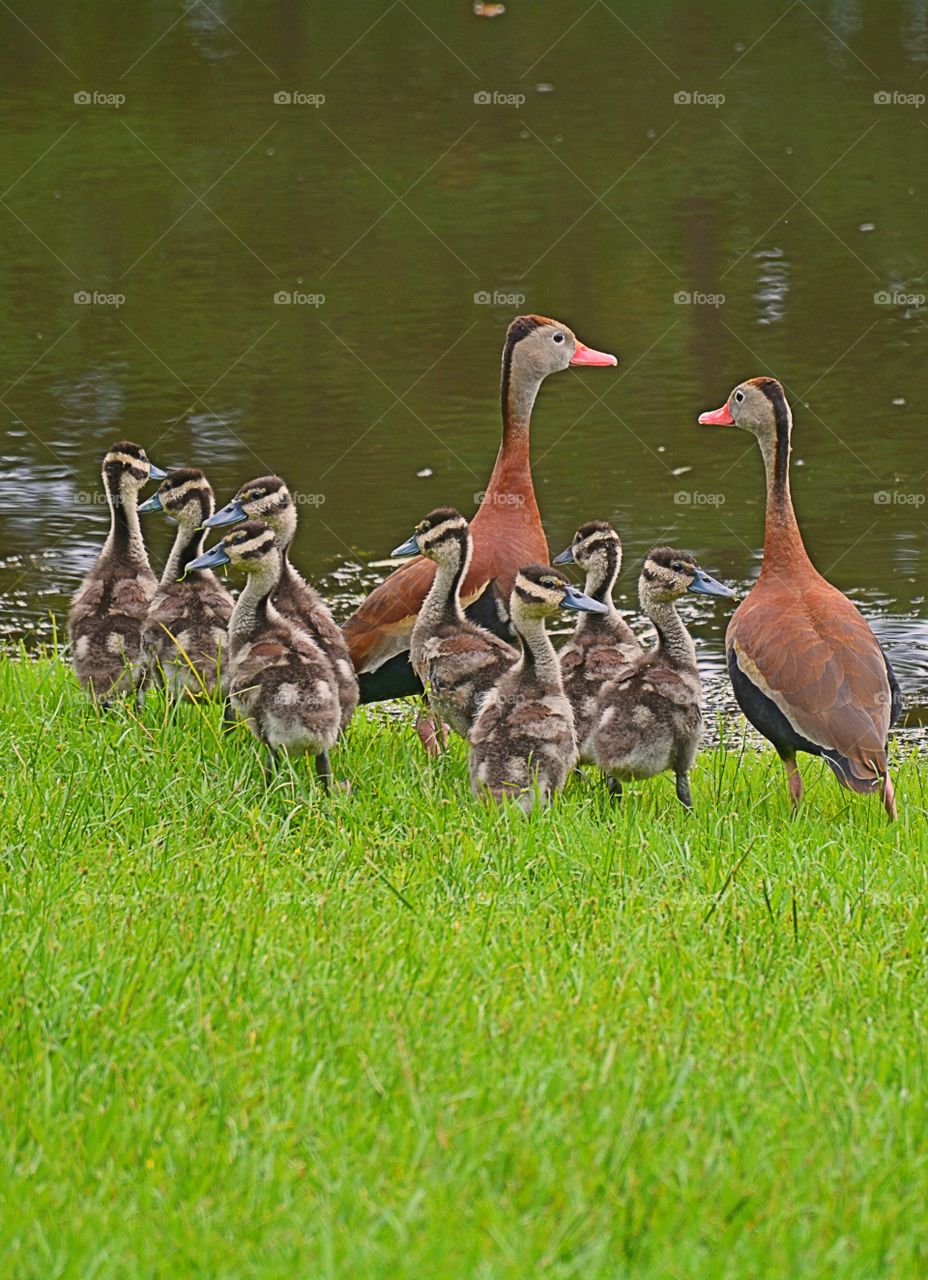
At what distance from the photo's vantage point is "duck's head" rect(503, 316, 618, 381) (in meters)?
7.29

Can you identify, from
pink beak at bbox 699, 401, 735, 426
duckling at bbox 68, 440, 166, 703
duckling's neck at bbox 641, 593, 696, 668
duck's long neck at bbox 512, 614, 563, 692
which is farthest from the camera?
pink beak at bbox 699, 401, 735, 426

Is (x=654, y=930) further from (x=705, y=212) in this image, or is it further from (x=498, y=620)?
(x=705, y=212)

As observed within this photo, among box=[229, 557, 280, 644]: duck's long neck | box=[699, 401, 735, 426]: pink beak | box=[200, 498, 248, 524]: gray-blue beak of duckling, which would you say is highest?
box=[699, 401, 735, 426]: pink beak

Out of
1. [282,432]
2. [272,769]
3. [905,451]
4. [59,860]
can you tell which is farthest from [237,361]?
[59,860]

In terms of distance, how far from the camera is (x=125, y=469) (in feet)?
22.6

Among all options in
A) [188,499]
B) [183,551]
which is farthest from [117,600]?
[188,499]

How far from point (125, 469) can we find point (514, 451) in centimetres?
147

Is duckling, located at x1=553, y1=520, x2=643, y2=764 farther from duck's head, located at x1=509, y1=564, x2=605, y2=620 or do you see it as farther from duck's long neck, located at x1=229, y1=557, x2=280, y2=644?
duck's long neck, located at x1=229, y1=557, x2=280, y2=644

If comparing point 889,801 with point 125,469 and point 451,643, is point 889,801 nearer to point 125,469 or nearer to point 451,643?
point 451,643

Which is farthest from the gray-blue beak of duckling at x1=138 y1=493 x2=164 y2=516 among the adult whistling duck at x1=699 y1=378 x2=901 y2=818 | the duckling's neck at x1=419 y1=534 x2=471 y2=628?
the adult whistling duck at x1=699 y1=378 x2=901 y2=818

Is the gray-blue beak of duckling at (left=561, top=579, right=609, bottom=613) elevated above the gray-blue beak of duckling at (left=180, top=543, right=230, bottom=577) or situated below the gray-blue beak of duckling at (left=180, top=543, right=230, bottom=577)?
below

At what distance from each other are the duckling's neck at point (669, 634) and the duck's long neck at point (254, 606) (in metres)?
1.25

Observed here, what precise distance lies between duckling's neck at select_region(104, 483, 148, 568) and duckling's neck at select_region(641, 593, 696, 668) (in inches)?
75.3

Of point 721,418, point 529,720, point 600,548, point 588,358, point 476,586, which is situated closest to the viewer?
Result: point 529,720
